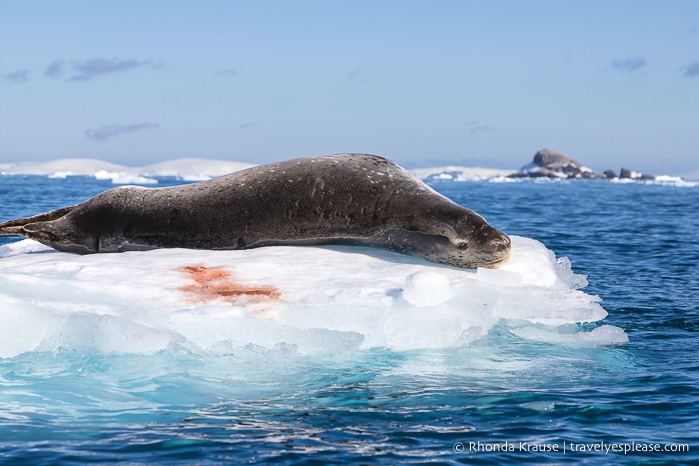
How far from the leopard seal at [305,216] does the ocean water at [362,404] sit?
3.33 ft

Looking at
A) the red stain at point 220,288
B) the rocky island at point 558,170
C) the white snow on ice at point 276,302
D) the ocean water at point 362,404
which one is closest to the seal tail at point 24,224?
the white snow on ice at point 276,302

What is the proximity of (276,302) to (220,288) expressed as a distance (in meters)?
0.55

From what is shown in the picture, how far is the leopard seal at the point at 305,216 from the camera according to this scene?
7.87 metres

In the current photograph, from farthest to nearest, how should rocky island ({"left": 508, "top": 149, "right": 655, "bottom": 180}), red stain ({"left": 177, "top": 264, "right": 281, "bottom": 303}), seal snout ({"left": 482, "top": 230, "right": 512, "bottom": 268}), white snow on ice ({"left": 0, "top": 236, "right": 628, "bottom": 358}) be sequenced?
1. rocky island ({"left": 508, "top": 149, "right": 655, "bottom": 180})
2. seal snout ({"left": 482, "top": 230, "right": 512, "bottom": 268})
3. red stain ({"left": 177, "top": 264, "right": 281, "bottom": 303})
4. white snow on ice ({"left": 0, "top": 236, "right": 628, "bottom": 358})

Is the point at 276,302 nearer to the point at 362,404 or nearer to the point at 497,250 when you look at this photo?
the point at 362,404

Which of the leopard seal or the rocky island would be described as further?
the rocky island

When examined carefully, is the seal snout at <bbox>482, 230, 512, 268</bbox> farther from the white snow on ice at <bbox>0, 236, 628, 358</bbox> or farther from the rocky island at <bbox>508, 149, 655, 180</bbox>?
the rocky island at <bbox>508, 149, 655, 180</bbox>

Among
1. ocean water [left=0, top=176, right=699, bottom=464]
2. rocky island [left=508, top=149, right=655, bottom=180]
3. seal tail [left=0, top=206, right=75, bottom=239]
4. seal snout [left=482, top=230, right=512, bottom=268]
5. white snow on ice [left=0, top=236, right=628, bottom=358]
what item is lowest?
ocean water [left=0, top=176, right=699, bottom=464]

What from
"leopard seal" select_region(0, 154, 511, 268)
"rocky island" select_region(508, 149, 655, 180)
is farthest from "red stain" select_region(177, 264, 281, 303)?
"rocky island" select_region(508, 149, 655, 180)

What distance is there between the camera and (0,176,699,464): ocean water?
450cm

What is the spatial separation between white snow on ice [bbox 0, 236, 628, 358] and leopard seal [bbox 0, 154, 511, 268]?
21 centimetres

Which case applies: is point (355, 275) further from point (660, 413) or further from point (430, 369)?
point (660, 413)

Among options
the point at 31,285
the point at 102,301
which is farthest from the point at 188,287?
the point at 31,285

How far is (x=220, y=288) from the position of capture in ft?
22.5
